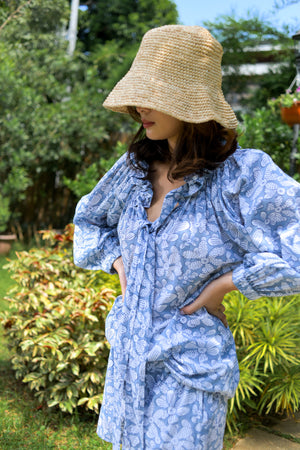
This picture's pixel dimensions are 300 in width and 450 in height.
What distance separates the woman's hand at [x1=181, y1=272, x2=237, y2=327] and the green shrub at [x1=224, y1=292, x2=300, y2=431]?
1726mm

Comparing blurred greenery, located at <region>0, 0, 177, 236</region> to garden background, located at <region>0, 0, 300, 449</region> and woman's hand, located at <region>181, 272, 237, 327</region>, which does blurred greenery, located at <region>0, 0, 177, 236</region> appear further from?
woman's hand, located at <region>181, 272, 237, 327</region>

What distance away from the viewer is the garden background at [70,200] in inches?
131

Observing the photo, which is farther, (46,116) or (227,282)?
(46,116)

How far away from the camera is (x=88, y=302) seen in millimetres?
3598

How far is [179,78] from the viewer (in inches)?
62.5

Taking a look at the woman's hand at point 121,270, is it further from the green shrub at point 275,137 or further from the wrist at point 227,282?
the green shrub at point 275,137

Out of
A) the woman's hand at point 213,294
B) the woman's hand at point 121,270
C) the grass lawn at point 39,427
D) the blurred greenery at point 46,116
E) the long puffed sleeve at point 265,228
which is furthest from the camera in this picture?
the blurred greenery at point 46,116

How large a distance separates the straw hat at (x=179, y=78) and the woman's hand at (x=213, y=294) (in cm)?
48

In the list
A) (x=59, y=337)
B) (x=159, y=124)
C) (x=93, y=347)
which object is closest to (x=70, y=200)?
(x=59, y=337)

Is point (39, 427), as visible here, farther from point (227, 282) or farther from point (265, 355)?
point (227, 282)

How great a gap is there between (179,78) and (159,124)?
157 mm

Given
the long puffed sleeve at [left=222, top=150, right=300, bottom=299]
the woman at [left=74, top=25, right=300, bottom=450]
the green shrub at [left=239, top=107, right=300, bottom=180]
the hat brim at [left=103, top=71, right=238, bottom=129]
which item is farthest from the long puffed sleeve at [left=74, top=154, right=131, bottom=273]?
the green shrub at [left=239, top=107, right=300, bottom=180]

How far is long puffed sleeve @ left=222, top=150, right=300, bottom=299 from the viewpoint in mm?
1485

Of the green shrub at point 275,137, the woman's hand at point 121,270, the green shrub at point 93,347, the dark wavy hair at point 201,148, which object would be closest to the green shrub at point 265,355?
the green shrub at point 93,347
